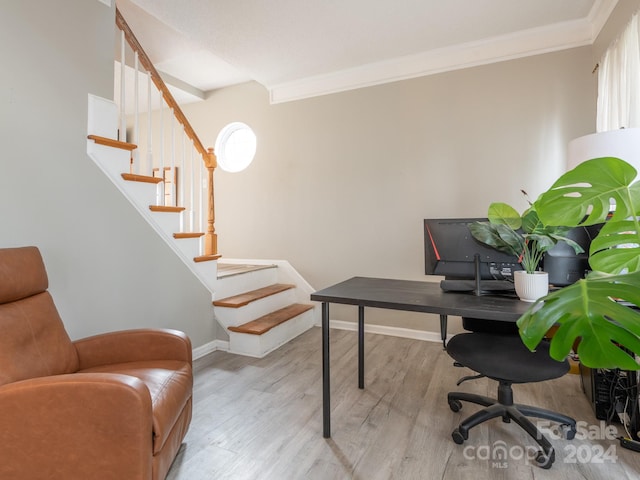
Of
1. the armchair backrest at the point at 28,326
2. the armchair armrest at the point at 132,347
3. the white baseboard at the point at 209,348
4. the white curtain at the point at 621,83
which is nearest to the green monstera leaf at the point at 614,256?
the white curtain at the point at 621,83

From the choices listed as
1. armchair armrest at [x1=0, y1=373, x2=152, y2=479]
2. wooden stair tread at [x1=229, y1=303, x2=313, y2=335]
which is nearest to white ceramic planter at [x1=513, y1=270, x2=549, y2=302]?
armchair armrest at [x1=0, y1=373, x2=152, y2=479]

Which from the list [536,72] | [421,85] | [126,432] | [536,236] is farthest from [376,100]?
[126,432]

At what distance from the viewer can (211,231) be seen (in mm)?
3354

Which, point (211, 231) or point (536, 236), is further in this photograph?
point (211, 231)

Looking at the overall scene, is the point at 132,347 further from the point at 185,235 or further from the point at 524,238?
the point at 524,238

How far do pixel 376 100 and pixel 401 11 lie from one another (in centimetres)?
94

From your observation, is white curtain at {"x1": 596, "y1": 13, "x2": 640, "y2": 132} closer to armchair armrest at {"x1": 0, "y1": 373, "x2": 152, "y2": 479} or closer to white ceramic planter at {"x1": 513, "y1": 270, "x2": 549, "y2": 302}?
white ceramic planter at {"x1": 513, "y1": 270, "x2": 549, "y2": 302}

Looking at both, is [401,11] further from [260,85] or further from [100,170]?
[100,170]

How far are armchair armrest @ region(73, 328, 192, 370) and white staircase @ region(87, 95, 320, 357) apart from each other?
3.42 ft

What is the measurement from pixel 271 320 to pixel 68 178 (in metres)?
1.92

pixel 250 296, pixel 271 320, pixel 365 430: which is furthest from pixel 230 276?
pixel 365 430

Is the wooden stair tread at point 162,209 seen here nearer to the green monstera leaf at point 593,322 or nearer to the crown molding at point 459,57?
the crown molding at point 459,57

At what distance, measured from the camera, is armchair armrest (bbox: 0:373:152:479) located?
3.68ft

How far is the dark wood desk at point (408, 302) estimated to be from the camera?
56.6 inches
